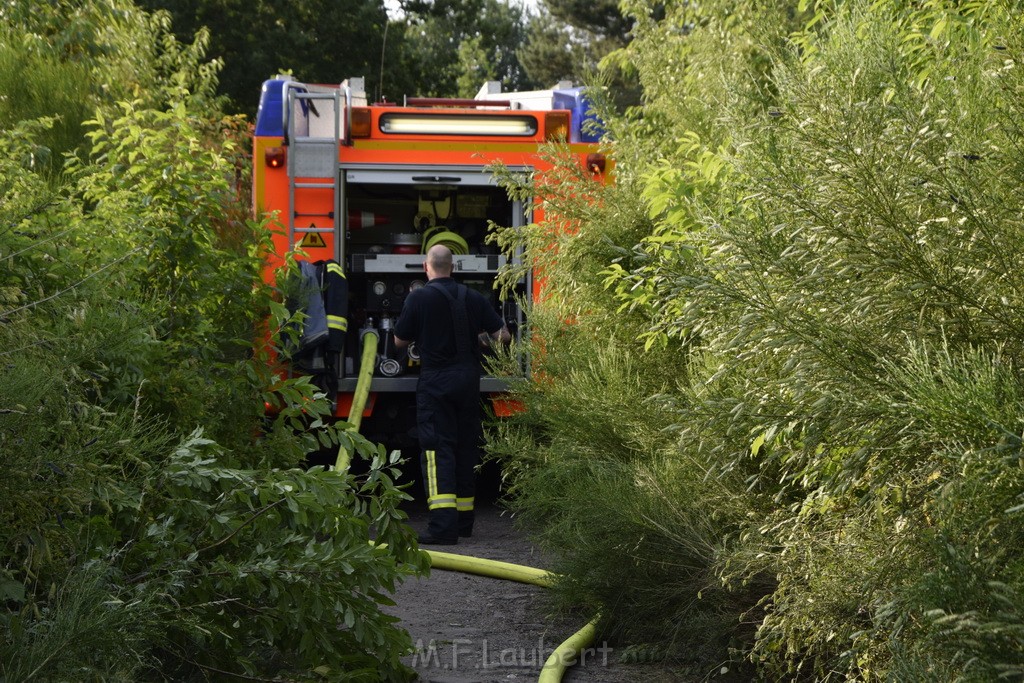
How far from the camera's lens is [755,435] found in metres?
3.52

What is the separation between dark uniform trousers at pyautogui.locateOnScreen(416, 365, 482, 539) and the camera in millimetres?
7309

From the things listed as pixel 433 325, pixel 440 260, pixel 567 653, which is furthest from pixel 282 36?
pixel 567 653

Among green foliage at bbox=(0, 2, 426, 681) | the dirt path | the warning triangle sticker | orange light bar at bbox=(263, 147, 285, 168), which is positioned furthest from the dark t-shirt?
green foliage at bbox=(0, 2, 426, 681)

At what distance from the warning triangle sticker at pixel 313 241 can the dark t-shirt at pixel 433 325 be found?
865 millimetres

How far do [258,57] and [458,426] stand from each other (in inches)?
731

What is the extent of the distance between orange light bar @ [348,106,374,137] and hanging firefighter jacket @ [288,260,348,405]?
94 cm

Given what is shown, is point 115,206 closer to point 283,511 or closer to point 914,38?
point 283,511

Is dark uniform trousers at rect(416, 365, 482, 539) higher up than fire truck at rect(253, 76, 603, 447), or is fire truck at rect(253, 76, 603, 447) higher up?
fire truck at rect(253, 76, 603, 447)

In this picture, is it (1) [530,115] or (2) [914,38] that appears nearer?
(2) [914,38]

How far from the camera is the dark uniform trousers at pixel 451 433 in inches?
288

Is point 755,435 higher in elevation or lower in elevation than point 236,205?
lower

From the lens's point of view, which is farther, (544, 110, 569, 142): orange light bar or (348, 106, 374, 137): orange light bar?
(544, 110, 569, 142): orange light bar

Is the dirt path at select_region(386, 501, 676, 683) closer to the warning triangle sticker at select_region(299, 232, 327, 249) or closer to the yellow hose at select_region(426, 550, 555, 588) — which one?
the yellow hose at select_region(426, 550, 555, 588)

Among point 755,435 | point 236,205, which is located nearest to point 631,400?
point 755,435
